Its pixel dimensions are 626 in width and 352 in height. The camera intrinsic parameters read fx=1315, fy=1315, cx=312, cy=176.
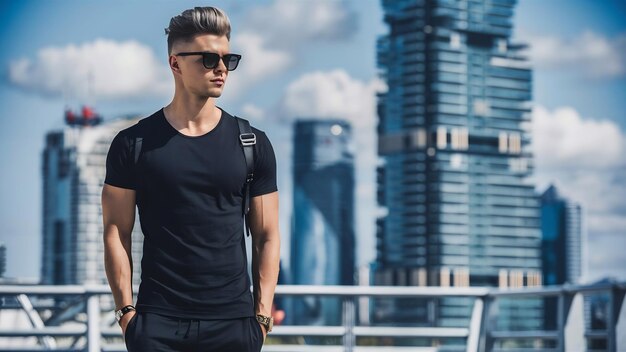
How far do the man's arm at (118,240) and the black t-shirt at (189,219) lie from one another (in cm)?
6

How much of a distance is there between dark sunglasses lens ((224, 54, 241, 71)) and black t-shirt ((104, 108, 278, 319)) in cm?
20

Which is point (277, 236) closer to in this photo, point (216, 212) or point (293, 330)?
point (216, 212)

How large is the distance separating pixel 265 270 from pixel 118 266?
0.46m

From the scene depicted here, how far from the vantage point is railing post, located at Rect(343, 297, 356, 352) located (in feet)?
31.4

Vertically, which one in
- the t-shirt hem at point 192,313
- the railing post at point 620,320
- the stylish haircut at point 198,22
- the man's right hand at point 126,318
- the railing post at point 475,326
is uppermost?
the stylish haircut at point 198,22

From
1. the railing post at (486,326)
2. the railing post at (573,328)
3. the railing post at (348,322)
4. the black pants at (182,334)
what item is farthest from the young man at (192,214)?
the railing post at (486,326)

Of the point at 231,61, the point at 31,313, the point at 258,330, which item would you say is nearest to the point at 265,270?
the point at 258,330

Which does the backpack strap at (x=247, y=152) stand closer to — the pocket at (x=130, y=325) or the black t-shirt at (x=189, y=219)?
the black t-shirt at (x=189, y=219)

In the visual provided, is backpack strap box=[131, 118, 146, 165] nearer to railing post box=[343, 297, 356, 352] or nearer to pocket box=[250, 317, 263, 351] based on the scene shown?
pocket box=[250, 317, 263, 351]

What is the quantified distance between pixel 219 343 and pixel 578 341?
5.00 m

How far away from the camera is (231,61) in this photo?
158 inches

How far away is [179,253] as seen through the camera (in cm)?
396

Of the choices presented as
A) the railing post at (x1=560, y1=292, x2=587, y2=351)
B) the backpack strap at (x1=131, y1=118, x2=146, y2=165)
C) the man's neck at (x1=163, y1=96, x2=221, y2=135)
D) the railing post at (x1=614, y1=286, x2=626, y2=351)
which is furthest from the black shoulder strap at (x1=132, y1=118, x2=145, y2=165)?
the railing post at (x1=560, y1=292, x2=587, y2=351)

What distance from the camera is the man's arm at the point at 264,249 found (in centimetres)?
410
